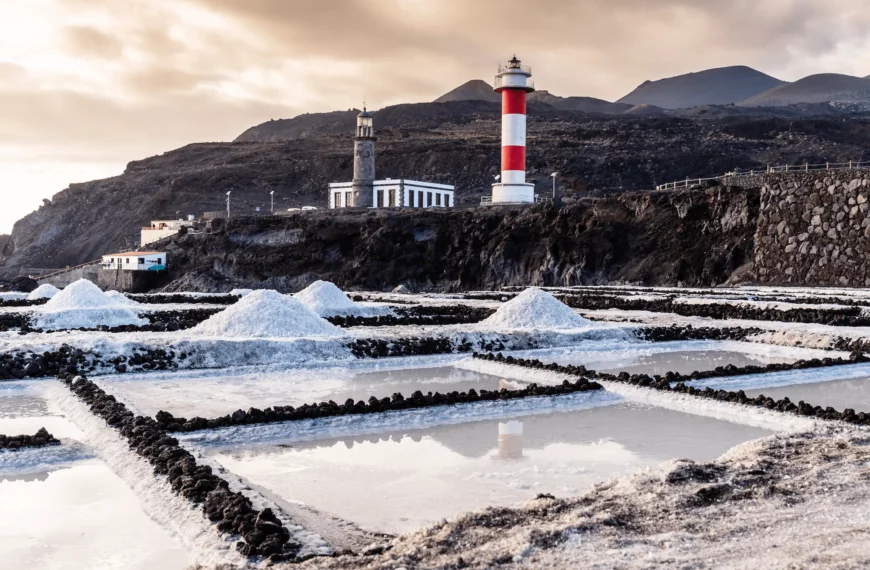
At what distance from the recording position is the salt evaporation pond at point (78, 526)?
17.7 ft

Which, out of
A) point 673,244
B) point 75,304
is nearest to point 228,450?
point 75,304

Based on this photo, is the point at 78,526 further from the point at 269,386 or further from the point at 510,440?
the point at 269,386

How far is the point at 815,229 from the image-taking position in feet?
120

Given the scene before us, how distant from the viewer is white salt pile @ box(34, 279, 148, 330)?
20656 mm

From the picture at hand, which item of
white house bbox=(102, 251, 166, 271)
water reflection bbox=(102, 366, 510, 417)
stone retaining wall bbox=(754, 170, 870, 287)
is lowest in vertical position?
water reflection bbox=(102, 366, 510, 417)

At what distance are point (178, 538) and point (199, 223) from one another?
67.6 m

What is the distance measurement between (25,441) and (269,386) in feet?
15.7

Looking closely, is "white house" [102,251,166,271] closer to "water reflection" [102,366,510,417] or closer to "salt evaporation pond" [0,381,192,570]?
"water reflection" [102,366,510,417]

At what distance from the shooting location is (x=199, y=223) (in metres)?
70.8

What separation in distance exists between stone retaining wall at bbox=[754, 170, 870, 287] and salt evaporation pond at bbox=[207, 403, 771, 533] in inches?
1116

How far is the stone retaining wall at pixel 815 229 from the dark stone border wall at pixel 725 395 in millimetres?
25848

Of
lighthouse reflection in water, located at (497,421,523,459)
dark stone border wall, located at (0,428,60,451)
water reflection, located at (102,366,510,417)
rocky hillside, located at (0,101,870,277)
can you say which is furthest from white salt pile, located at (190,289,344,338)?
rocky hillside, located at (0,101,870,277)

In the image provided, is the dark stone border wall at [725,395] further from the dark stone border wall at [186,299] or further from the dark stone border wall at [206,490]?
the dark stone border wall at [186,299]

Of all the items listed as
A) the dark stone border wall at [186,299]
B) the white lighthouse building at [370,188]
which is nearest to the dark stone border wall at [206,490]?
the dark stone border wall at [186,299]
